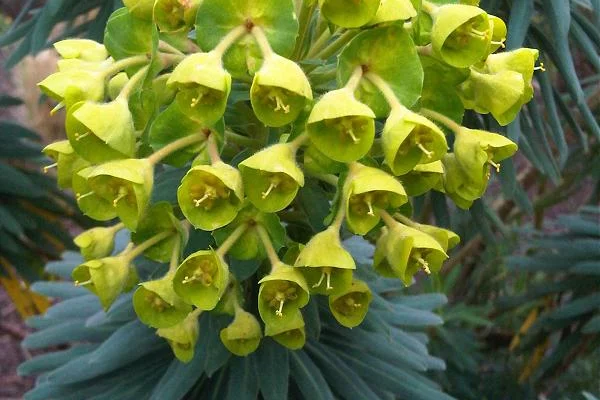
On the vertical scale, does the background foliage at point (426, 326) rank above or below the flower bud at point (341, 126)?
below

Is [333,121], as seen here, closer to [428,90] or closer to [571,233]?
[428,90]

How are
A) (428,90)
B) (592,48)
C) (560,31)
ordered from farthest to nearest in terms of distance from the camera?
(592,48) → (560,31) → (428,90)

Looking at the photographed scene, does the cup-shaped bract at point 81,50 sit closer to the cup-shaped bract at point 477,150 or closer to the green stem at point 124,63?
the green stem at point 124,63

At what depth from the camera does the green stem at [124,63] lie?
2.69 ft

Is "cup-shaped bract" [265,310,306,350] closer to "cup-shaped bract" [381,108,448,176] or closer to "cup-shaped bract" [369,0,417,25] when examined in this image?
"cup-shaped bract" [381,108,448,176]

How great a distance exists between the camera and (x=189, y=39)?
0.90 metres

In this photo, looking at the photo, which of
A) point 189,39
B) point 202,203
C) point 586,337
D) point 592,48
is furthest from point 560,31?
point 586,337

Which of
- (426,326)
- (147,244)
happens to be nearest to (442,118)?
(147,244)

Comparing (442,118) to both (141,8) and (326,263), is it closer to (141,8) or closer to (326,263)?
(326,263)

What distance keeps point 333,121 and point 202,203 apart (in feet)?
0.53

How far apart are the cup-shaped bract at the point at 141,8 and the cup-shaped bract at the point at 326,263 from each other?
315 millimetres

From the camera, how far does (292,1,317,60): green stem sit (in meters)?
0.83

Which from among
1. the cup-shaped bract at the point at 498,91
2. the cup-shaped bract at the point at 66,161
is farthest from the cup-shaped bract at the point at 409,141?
the cup-shaped bract at the point at 66,161

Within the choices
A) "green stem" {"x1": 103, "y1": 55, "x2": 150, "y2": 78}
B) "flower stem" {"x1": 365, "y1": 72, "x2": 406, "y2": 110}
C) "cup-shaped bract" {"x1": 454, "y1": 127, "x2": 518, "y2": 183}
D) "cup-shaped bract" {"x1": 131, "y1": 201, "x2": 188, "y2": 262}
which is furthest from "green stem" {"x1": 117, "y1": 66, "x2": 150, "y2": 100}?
"cup-shaped bract" {"x1": 454, "y1": 127, "x2": 518, "y2": 183}
